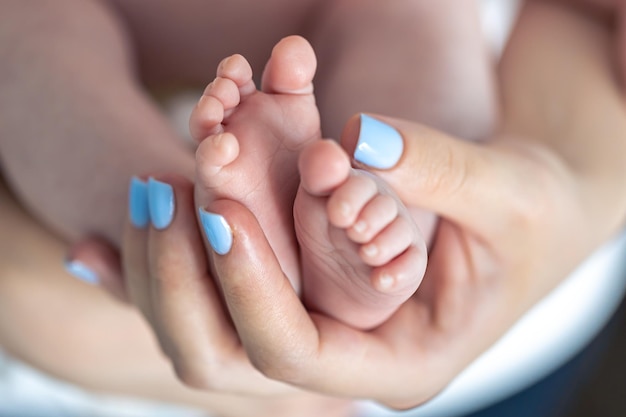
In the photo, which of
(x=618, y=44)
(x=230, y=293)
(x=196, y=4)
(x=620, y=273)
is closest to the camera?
(x=230, y=293)

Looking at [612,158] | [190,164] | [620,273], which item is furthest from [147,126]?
[620,273]

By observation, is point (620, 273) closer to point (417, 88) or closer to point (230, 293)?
point (417, 88)

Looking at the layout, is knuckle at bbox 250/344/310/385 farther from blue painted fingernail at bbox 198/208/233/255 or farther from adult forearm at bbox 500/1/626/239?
adult forearm at bbox 500/1/626/239

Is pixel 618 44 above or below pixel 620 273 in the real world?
above

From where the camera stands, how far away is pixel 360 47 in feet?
1.31

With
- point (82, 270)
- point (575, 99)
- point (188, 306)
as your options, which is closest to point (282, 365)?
point (188, 306)

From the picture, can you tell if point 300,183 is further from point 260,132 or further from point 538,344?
point 538,344

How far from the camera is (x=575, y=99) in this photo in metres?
0.51

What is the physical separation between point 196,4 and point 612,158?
0.96 feet

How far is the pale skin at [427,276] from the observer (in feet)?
0.95

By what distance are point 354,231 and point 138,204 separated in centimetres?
14

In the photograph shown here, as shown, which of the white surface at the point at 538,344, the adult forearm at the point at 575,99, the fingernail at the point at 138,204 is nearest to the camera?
the fingernail at the point at 138,204

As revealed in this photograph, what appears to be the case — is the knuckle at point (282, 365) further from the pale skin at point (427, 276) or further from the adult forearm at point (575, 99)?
the adult forearm at point (575, 99)

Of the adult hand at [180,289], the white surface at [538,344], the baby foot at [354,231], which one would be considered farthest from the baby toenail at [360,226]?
the white surface at [538,344]
